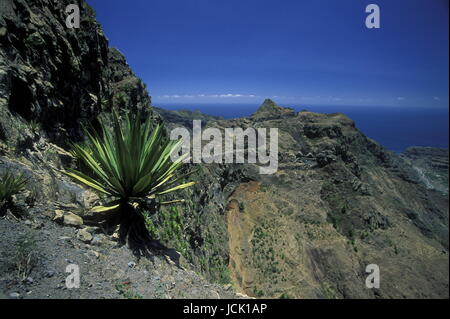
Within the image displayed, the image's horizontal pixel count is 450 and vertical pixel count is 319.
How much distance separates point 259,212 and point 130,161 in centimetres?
1831

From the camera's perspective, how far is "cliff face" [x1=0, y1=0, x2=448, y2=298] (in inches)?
141

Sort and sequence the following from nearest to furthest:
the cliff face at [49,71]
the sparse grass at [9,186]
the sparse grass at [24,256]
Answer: the sparse grass at [24,256] → the sparse grass at [9,186] → the cliff face at [49,71]

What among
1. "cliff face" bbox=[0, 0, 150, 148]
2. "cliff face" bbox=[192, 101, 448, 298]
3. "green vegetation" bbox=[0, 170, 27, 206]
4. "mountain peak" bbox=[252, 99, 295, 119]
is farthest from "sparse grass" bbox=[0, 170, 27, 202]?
"mountain peak" bbox=[252, 99, 295, 119]

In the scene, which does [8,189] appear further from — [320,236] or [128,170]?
[320,236]

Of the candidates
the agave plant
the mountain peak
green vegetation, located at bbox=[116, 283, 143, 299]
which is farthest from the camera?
the mountain peak

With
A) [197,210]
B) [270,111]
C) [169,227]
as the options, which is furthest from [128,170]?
[270,111]

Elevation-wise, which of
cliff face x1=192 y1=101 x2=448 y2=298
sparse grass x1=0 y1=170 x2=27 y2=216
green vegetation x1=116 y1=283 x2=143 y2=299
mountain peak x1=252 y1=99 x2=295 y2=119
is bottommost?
cliff face x1=192 y1=101 x2=448 y2=298

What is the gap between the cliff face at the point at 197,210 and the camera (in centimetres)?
358

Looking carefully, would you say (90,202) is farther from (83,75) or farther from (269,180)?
(269,180)

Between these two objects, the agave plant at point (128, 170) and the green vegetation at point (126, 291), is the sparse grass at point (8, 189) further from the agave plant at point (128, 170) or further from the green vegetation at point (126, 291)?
the green vegetation at point (126, 291)

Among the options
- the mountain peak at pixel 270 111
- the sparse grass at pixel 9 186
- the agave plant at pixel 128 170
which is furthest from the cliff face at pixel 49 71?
the mountain peak at pixel 270 111

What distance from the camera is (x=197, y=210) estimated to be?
12.8 m

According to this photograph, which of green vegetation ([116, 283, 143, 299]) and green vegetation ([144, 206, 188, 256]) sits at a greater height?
green vegetation ([116, 283, 143, 299])

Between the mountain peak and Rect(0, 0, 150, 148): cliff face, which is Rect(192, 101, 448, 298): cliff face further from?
the mountain peak
